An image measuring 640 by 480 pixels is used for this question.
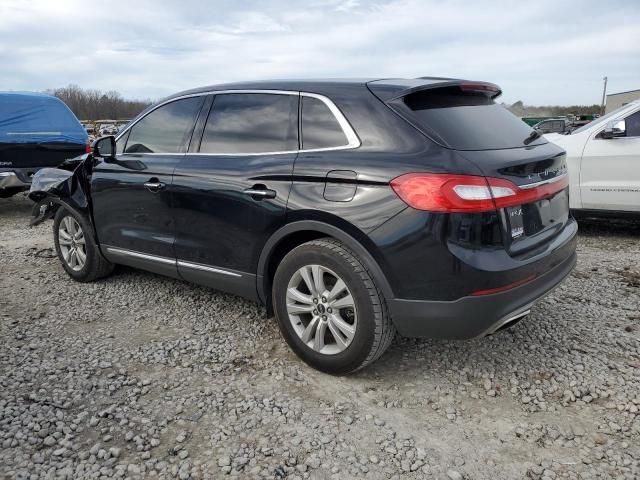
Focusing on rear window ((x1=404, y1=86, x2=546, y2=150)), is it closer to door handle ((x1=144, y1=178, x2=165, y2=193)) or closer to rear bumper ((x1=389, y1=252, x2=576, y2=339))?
rear bumper ((x1=389, y1=252, x2=576, y2=339))

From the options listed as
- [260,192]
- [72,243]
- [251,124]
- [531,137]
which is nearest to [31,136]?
[72,243]

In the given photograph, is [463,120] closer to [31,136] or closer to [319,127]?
[319,127]

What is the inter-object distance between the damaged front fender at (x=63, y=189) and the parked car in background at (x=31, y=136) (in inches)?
129

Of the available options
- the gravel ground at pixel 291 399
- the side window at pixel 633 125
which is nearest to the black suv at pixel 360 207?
the gravel ground at pixel 291 399

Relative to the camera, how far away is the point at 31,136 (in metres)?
8.27

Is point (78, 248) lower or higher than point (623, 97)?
lower

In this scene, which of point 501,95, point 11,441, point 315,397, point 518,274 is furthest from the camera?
point 501,95

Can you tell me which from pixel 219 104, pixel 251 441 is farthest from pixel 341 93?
pixel 251 441

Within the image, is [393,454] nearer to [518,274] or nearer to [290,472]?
[290,472]

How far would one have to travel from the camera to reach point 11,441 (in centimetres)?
251

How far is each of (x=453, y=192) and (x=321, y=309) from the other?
3.38ft

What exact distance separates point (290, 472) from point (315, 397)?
630 mm

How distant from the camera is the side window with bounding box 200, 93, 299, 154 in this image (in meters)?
3.28

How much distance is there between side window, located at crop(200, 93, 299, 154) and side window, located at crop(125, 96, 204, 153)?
21cm
